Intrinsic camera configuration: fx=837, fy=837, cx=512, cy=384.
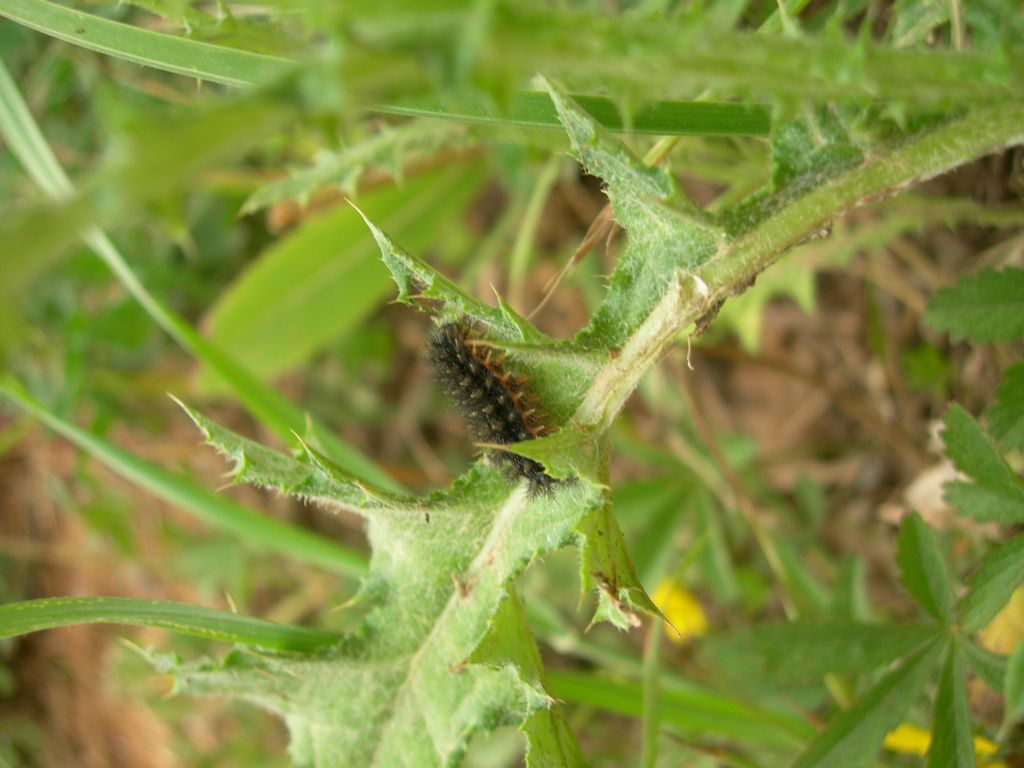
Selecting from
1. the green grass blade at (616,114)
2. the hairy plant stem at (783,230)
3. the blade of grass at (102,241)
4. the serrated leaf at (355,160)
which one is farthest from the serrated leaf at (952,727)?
the serrated leaf at (355,160)

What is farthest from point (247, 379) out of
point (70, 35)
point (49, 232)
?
point (49, 232)

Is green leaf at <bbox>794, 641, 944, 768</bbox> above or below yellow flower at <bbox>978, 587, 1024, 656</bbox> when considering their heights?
below

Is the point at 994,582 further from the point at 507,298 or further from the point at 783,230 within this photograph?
the point at 507,298

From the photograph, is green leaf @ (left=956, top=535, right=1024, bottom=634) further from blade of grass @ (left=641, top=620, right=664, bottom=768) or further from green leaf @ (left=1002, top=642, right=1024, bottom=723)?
blade of grass @ (left=641, top=620, right=664, bottom=768)

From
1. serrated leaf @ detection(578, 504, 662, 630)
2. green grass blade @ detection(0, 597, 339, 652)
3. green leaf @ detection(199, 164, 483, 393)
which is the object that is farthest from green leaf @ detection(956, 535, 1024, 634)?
green leaf @ detection(199, 164, 483, 393)

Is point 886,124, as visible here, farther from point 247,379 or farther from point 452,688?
point 247,379

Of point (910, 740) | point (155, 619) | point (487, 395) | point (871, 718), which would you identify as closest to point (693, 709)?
point (910, 740)

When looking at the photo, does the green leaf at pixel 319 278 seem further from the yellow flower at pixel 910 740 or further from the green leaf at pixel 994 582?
the green leaf at pixel 994 582
